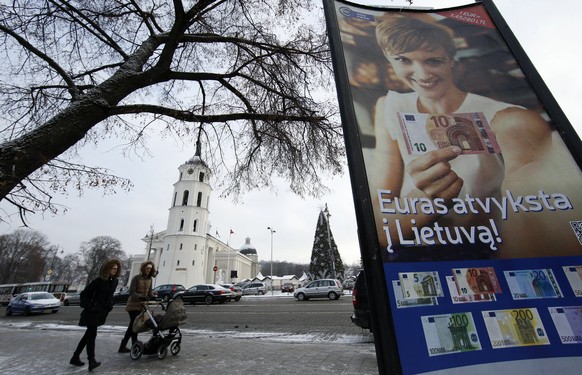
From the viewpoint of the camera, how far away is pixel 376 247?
5.17ft

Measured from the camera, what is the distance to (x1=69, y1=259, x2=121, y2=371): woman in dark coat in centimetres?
524

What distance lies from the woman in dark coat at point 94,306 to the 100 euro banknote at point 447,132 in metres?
5.83

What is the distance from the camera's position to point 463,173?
71.1 inches

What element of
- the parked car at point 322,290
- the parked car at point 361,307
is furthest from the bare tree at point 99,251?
the parked car at point 361,307

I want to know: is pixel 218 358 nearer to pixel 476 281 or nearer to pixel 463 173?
pixel 476 281

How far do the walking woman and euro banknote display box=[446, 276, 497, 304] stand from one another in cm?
624

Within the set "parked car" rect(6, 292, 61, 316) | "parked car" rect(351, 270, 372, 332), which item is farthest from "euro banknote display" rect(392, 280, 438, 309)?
"parked car" rect(6, 292, 61, 316)

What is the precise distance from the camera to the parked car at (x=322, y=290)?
23.4m

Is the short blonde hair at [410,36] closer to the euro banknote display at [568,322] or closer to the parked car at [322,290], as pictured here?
the euro banknote display at [568,322]

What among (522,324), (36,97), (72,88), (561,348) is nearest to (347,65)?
(522,324)

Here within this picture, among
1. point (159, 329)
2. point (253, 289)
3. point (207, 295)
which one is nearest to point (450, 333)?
point (159, 329)

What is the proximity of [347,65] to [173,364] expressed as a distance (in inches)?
226

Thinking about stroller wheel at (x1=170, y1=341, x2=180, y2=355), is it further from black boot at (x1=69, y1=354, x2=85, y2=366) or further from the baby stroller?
black boot at (x1=69, y1=354, x2=85, y2=366)

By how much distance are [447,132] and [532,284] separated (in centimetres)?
99
